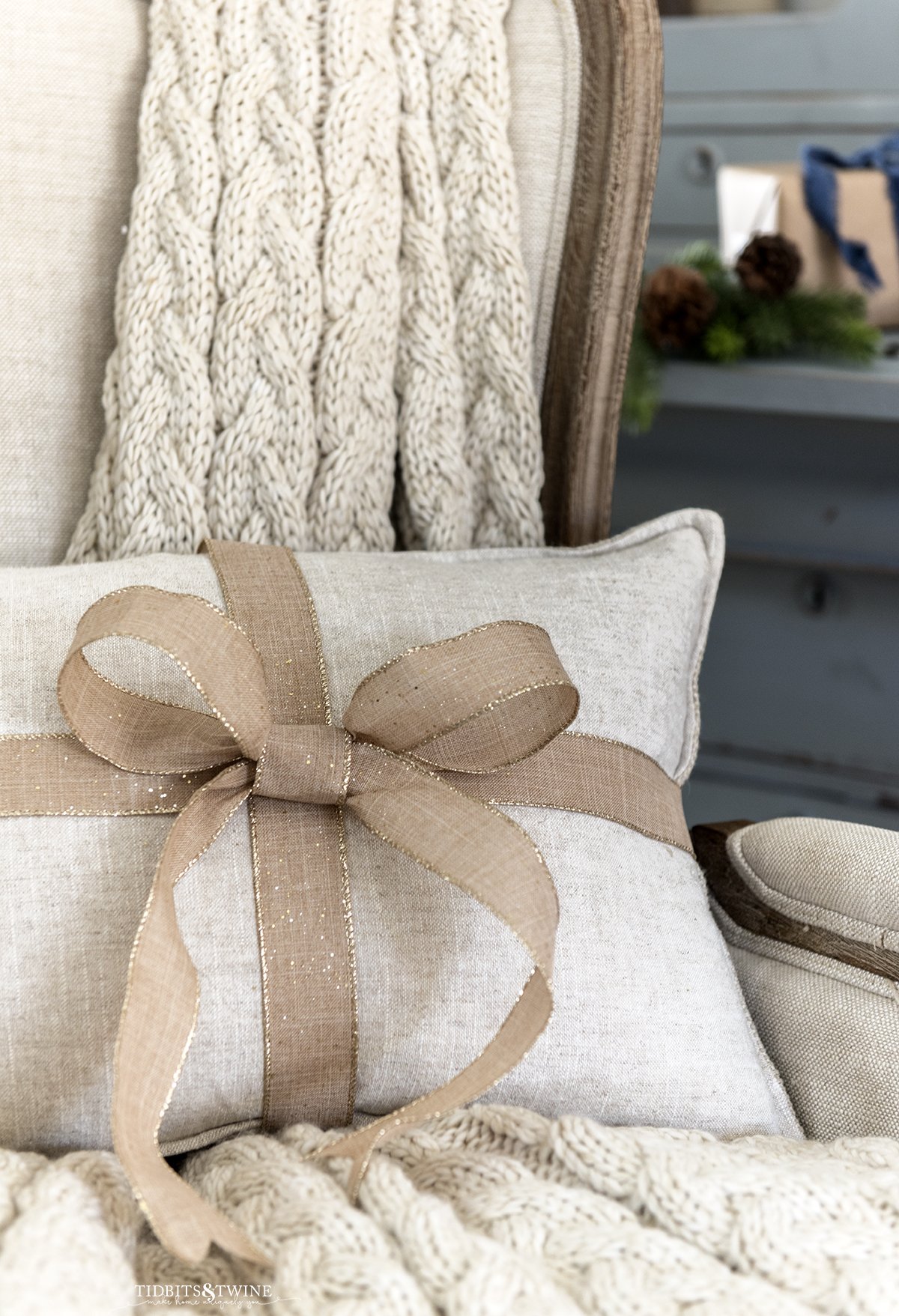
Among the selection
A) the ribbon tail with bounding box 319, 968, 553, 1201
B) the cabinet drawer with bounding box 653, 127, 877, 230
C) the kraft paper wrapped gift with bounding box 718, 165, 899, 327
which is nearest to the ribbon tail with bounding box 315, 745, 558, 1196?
the ribbon tail with bounding box 319, 968, 553, 1201

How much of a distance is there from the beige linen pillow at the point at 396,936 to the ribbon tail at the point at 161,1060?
0.04m

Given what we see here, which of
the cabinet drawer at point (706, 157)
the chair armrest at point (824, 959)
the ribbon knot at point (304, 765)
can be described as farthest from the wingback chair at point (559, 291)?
the cabinet drawer at point (706, 157)

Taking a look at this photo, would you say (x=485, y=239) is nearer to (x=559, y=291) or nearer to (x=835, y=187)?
(x=559, y=291)

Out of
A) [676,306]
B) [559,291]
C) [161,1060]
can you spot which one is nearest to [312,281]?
[559,291]

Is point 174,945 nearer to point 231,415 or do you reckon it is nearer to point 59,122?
point 231,415

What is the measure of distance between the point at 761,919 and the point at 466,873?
0.26 meters

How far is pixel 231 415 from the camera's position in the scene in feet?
2.21

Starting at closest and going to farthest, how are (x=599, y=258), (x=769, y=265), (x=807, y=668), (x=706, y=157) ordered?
1. (x=599, y=258)
2. (x=769, y=265)
3. (x=807, y=668)
4. (x=706, y=157)

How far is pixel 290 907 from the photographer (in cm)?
52

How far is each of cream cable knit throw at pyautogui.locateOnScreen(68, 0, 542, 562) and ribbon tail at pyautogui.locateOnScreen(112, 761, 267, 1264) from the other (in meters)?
0.25

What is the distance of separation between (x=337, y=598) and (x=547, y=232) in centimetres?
31

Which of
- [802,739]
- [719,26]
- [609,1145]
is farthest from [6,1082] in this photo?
[719,26]

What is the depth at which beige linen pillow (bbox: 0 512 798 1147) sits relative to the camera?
1.65ft

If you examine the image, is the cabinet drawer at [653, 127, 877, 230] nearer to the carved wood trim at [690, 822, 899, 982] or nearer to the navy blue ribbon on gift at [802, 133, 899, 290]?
the navy blue ribbon on gift at [802, 133, 899, 290]
